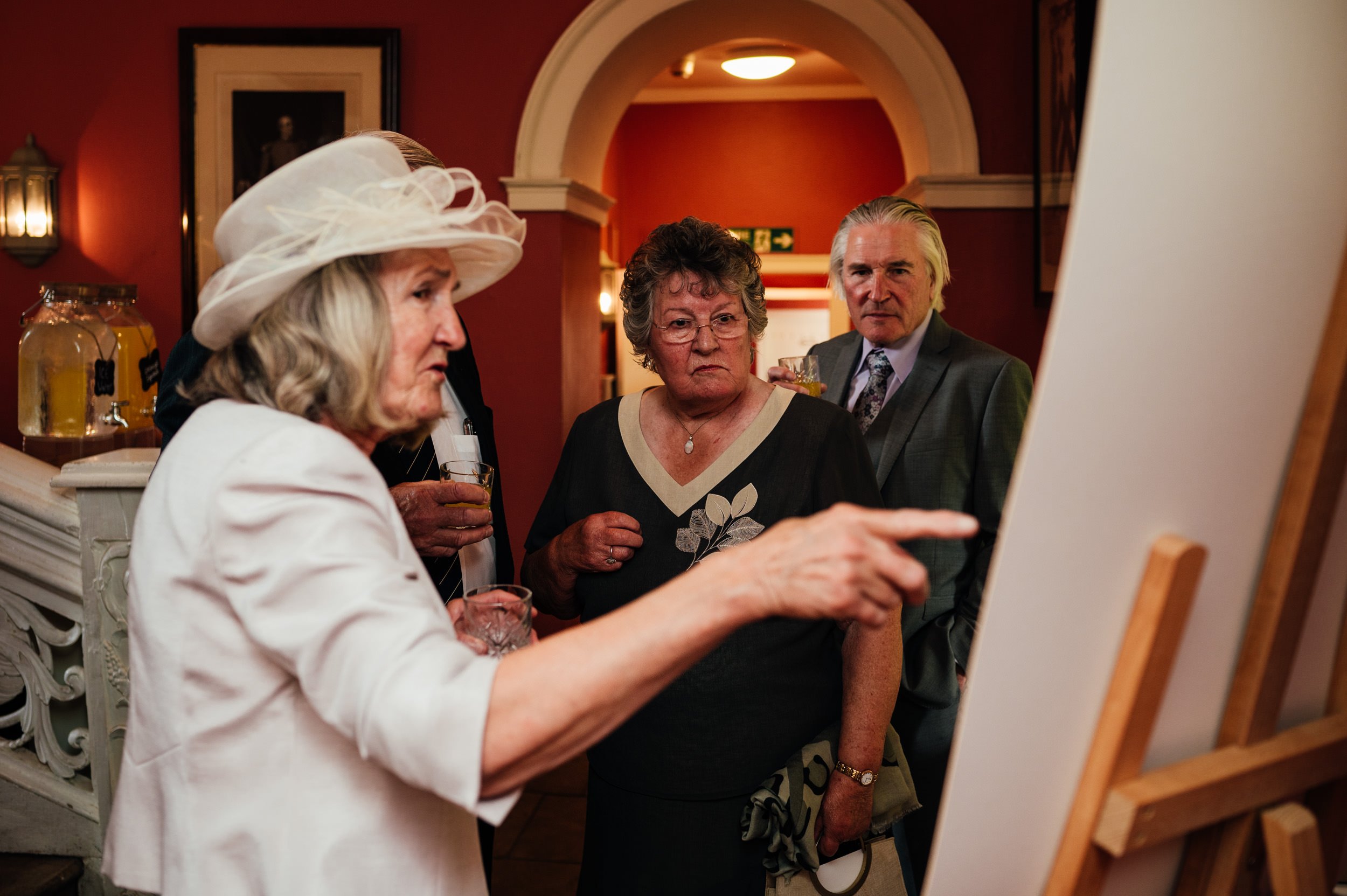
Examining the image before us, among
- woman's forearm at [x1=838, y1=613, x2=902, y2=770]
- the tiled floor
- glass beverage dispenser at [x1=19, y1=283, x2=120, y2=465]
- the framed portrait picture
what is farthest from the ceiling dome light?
woman's forearm at [x1=838, y1=613, x2=902, y2=770]

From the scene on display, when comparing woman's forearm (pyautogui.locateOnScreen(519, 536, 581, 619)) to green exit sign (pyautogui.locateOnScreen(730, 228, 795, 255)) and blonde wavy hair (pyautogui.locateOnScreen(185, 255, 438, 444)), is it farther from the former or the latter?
green exit sign (pyautogui.locateOnScreen(730, 228, 795, 255))

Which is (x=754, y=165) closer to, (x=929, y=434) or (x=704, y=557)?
(x=929, y=434)

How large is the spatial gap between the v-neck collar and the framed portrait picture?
2.82 meters

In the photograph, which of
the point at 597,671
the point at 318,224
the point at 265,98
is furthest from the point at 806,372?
the point at 265,98

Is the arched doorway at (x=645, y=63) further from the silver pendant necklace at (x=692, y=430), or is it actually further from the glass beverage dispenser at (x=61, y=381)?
the silver pendant necklace at (x=692, y=430)

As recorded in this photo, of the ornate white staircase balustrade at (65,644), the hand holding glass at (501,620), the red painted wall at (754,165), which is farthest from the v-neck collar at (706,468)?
the red painted wall at (754,165)

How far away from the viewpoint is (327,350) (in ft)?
3.24

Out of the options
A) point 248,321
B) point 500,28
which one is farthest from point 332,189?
point 500,28

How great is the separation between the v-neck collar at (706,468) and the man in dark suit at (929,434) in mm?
580

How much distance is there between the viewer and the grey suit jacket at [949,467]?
2070 mm

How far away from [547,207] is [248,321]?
3073 millimetres

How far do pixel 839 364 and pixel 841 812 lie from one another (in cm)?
133

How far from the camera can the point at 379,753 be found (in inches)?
32.1

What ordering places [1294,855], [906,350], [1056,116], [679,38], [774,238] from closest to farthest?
[1294,855] → [906,350] → [1056,116] → [679,38] → [774,238]
